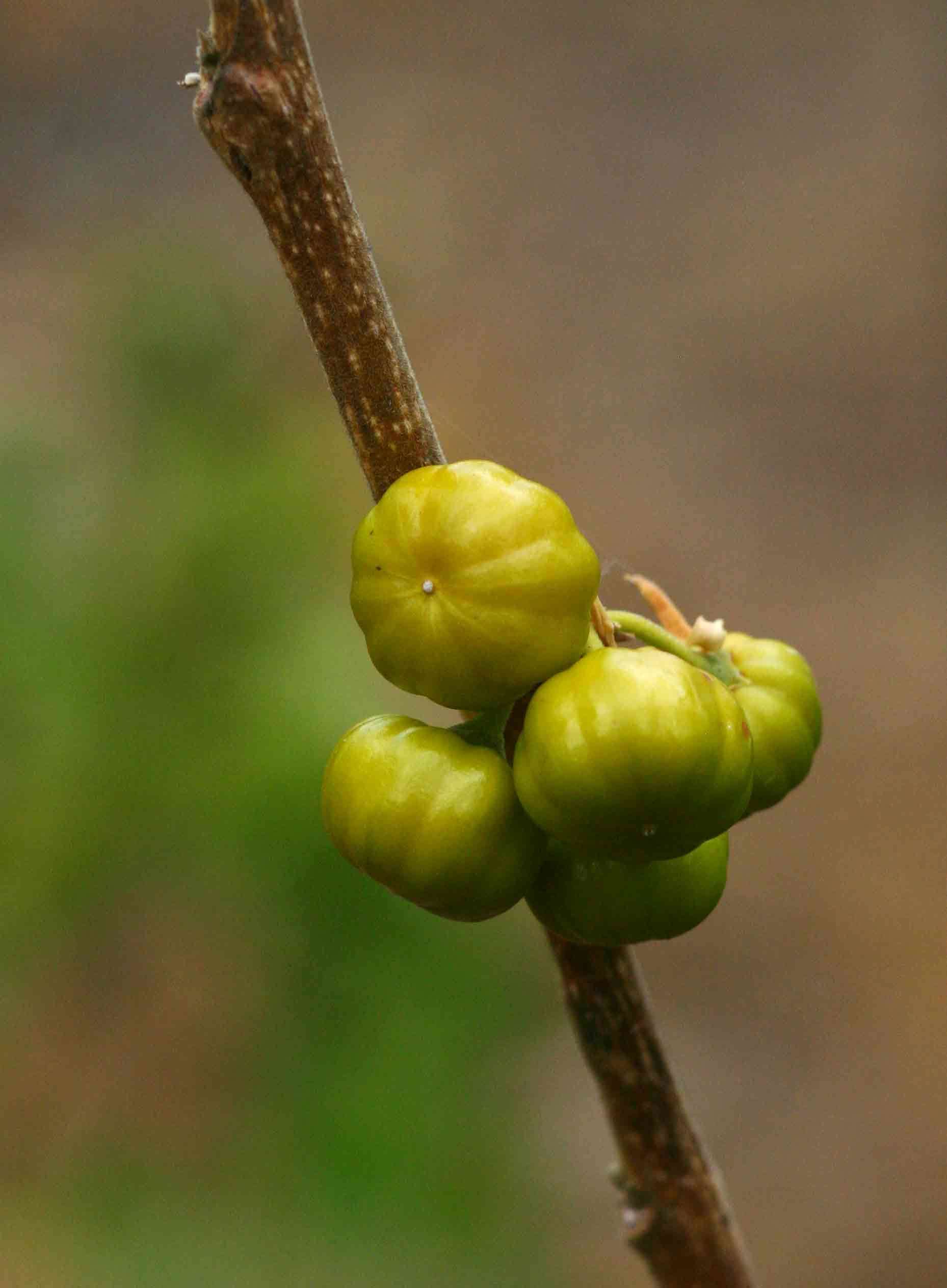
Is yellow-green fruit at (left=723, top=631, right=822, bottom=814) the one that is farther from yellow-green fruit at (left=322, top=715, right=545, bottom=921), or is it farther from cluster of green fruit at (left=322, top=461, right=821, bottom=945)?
yellow-green fruit at (left=322, top=715, right=545, bottom=921)

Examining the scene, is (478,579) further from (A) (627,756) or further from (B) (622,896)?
(B) (622,896)

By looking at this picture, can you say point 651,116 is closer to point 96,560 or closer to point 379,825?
point 96,560

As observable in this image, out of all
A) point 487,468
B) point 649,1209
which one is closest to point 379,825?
point 487,468

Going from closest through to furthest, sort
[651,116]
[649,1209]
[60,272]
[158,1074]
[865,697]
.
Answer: [649,1209]
[158,1074]
[865,697]
[60,272]
[651,116]

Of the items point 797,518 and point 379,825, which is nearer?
point 379,825

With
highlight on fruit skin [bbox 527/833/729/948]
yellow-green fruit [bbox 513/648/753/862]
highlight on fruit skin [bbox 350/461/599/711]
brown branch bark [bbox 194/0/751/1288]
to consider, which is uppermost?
brown branch bark [bbox 194/0/751/1288]

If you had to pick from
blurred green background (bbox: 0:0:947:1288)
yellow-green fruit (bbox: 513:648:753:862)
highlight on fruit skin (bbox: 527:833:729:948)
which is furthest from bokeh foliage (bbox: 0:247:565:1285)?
yellow-green fruit (bbox: 513:648:753:862)
